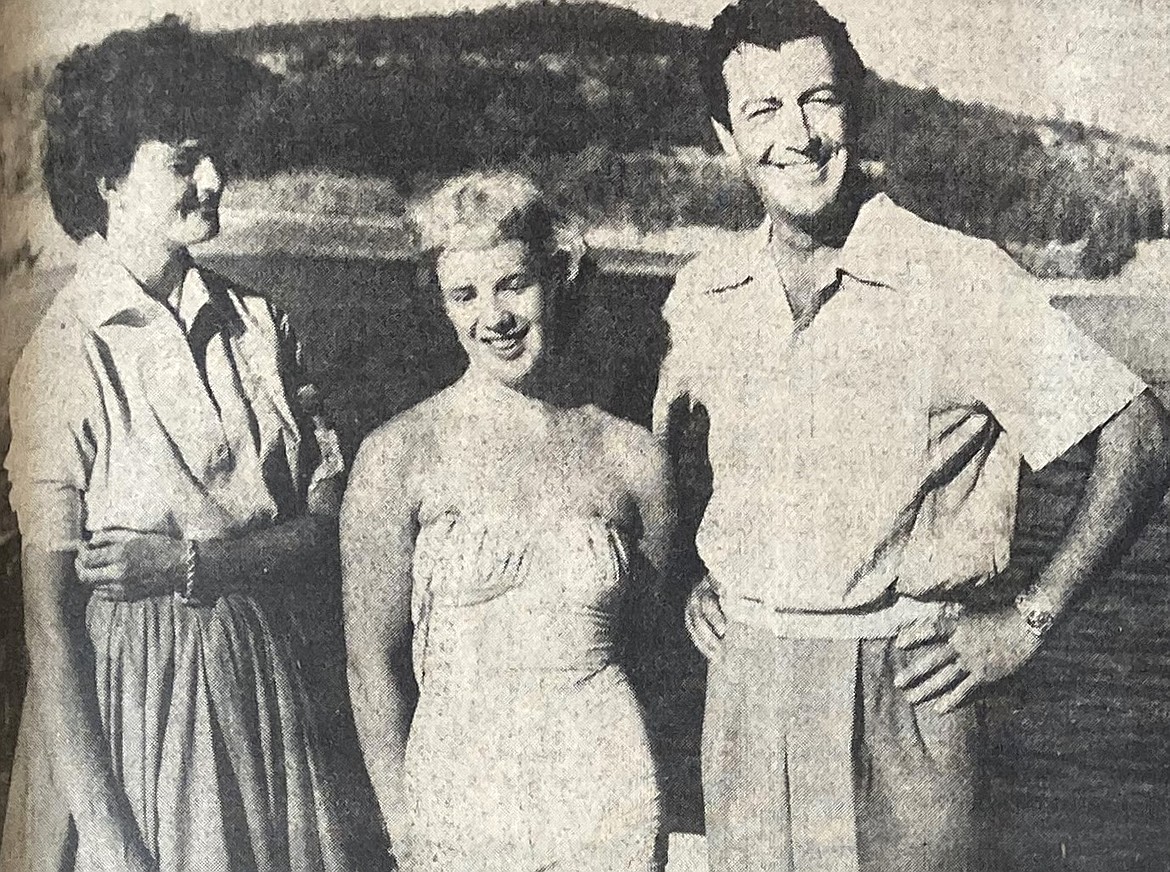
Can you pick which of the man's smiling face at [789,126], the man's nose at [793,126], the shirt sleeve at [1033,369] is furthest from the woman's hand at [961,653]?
the man's nose at [793,126]

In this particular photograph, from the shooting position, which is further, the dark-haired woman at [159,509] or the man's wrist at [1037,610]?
the dark-haired woman at [159,509]

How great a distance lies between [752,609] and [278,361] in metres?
1.03

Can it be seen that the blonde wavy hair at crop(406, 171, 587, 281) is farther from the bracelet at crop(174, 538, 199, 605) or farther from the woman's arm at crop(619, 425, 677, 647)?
the bracelet at crop(174, 538, 199, 605)

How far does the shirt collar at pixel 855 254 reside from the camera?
6.94 feet

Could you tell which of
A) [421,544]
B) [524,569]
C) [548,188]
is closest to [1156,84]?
[548,188]

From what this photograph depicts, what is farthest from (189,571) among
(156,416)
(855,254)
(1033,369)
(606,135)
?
(1033,369)

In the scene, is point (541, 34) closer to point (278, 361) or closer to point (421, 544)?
point (278, 361)

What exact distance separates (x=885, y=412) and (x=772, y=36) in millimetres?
747

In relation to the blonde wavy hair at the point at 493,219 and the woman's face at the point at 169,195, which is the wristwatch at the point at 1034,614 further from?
the woman's face at the point at 169,195

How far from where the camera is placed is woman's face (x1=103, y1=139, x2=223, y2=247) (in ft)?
7.35

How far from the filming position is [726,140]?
2146mm

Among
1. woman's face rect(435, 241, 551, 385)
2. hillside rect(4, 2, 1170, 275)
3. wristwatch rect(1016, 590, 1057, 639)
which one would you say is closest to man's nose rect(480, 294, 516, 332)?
woman's face rect(435, 241, 551, 385)

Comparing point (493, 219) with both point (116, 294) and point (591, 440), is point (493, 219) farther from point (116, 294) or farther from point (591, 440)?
point (116, 294)

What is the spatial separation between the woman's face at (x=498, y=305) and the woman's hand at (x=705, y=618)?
530 millimetres
